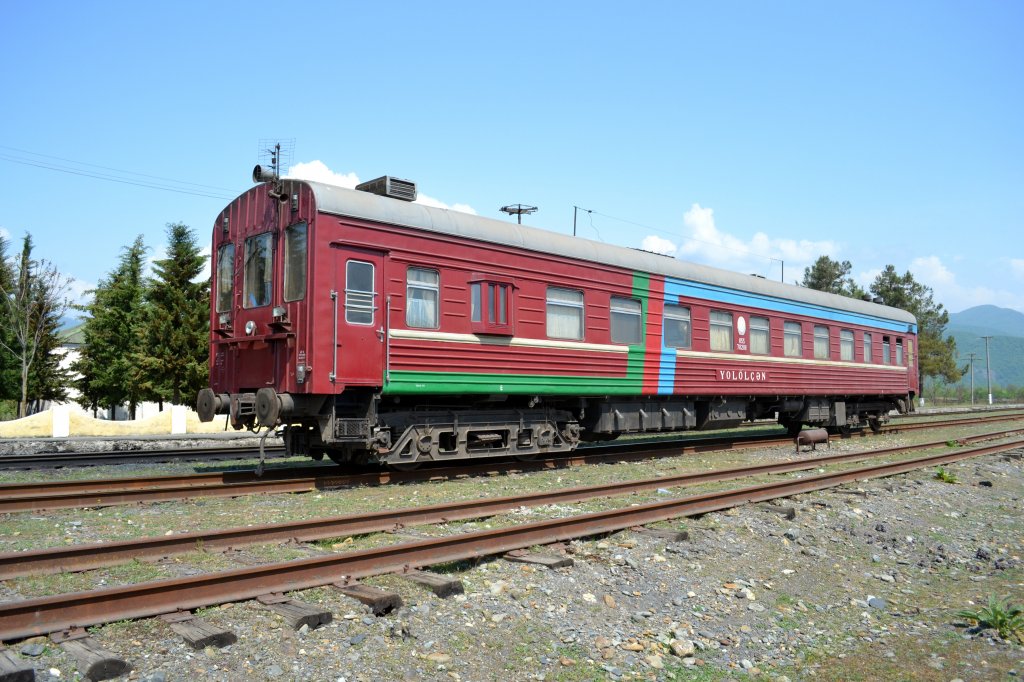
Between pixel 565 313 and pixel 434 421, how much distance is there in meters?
3.15

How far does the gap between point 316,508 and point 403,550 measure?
122 inches

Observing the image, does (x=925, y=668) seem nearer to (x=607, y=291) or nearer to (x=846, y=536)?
(x=846, y=536)

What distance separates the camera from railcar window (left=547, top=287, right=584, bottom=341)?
43.1 feet

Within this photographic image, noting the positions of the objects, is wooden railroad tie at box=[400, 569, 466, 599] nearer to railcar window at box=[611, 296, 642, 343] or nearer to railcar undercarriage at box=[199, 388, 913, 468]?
railcar undercarriage at box=[199, 388, 913, 468]

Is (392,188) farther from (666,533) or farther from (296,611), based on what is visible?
(296,611)

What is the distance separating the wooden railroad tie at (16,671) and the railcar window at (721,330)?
1409cm

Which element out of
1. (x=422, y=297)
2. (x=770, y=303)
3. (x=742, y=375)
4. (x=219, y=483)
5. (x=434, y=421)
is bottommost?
(x=219, y=483)

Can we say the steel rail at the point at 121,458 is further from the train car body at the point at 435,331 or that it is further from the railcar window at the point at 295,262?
the railcar window at the point at 295,262

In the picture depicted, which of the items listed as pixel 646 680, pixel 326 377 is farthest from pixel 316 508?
pixel 646 680

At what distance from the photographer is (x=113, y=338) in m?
36.6

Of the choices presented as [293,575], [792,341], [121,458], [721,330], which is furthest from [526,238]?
[792,341]

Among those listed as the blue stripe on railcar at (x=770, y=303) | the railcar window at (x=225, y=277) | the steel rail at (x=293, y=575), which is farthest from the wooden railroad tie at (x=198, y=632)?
the blue stripe on railcar at (x=770, y=303)

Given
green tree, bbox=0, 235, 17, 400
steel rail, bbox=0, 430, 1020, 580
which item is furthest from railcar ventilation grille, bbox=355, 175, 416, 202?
green tree, bbox=0, 235, 17, 400

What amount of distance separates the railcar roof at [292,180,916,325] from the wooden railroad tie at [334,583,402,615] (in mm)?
5890
